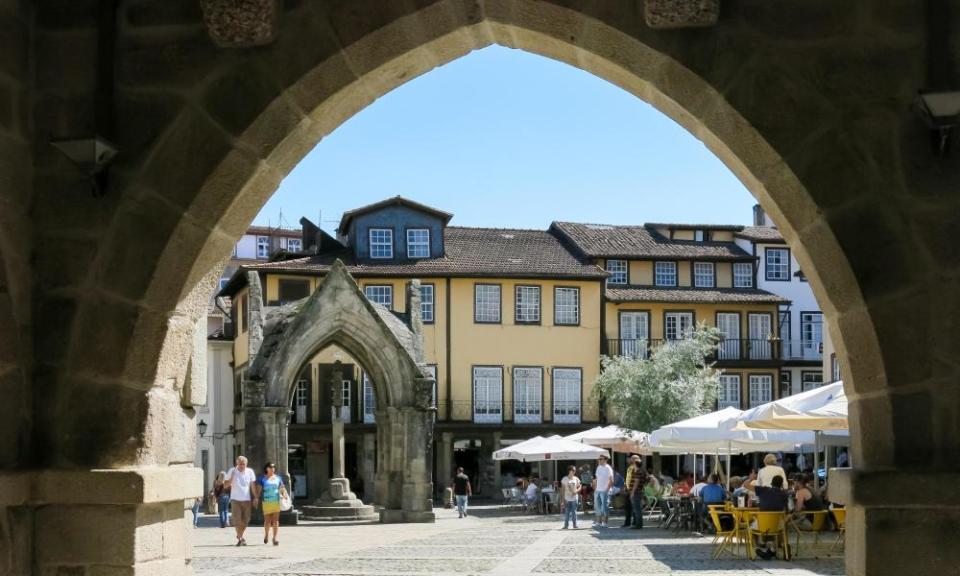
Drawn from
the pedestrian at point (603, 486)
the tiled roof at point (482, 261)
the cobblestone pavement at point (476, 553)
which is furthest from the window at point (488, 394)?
the pedestrian at point (603, 486)

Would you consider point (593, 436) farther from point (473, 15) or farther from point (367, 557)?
point (473, 15)

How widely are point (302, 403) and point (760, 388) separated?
17284 millimetres

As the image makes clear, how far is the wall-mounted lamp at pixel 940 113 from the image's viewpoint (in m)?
4.63

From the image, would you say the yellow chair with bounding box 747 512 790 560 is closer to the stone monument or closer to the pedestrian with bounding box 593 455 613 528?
the pedestrian with bounding box 593 455 613 528

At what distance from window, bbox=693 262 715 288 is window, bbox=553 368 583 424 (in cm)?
650

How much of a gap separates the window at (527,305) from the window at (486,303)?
2.39 ft

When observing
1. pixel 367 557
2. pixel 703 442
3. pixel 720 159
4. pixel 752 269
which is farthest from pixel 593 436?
pixel 720 159

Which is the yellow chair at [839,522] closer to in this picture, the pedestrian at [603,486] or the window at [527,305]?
the pedestrian at [603,486]

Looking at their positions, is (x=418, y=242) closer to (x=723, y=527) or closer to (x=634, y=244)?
(x=634, y=244)

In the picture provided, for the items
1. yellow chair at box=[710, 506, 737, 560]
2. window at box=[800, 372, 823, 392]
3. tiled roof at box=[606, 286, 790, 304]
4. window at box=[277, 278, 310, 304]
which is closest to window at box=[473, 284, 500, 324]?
tiled roof at box=[606, 286, 790, 304]

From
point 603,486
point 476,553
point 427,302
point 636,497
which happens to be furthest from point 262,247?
point 476,553

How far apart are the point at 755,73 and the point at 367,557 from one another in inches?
519

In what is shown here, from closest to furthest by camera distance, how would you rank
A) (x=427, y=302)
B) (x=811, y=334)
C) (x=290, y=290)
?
(x=290, y=290)
(x=427, y=302)
(x=811, y=334)

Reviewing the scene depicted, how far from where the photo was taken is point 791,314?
51.2 metres
